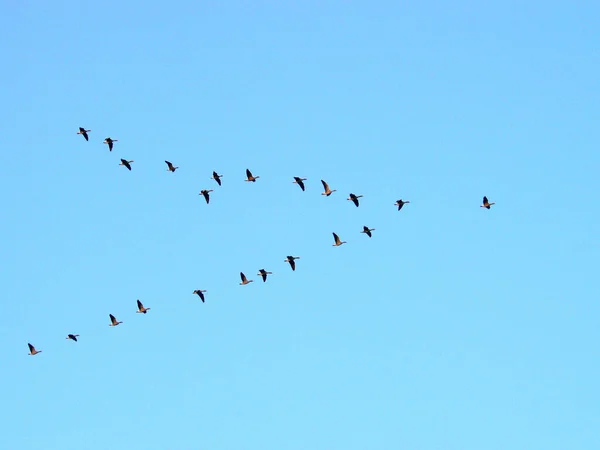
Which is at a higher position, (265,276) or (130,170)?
(130,170)

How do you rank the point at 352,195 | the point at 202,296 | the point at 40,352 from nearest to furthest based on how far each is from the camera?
1. the point at 352,195
2. the point at 202,296
3. the point at 40,352

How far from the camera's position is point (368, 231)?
11550cm

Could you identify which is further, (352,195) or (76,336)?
(76,336)

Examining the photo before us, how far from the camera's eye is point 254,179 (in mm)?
119625

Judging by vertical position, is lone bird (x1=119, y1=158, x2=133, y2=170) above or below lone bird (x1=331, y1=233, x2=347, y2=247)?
above

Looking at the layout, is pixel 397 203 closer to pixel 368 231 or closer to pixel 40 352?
pixel 368 231

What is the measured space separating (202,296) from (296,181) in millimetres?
15548

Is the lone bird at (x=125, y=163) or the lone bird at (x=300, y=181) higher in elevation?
the lone bird at (x=125, y=163)

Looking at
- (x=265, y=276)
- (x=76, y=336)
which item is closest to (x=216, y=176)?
(x=265, y=276)

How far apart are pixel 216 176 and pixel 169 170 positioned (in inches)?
213

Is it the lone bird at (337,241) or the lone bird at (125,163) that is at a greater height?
the lone bird at (125,163)

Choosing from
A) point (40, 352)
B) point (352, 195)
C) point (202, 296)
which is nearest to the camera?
point (352, 195)

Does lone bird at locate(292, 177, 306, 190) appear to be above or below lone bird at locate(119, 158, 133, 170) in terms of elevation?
below

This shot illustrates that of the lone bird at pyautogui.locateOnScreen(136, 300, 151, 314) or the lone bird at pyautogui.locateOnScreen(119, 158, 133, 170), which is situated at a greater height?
the lone bird at pyautogui.locateOnScreen(119, 158, 133, 170)
